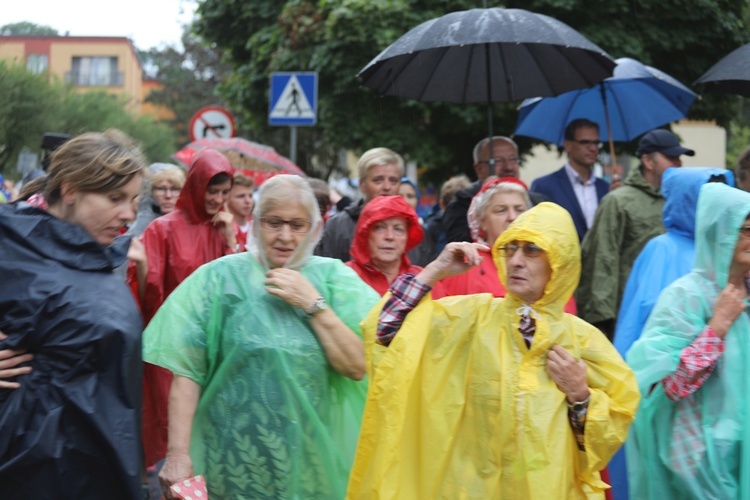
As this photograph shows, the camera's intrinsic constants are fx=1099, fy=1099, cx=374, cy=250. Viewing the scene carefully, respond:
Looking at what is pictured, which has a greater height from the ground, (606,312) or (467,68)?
(467,68)

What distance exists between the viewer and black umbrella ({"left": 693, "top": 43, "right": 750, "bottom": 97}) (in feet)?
22.9

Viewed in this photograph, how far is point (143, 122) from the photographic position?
3588 cm

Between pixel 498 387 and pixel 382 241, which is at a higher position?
pixel 382 241

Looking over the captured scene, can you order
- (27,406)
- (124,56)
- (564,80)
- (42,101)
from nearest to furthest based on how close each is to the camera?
1. (27,406)
2. (564,80)
3. (42,101)
4. (124,56)

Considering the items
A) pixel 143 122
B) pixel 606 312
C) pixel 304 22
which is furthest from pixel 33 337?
pixel 143 122

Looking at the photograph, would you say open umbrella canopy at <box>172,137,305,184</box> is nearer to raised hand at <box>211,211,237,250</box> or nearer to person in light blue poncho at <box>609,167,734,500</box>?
raised hand at <box>211,211,237,250</box>

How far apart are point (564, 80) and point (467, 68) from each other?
26.3 inches

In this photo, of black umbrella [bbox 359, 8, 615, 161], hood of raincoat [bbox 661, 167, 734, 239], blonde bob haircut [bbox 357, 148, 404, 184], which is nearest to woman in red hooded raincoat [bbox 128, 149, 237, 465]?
blonde bob haircut [bbox 357, 148, 404, 184]

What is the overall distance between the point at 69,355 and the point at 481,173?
524 centimetres

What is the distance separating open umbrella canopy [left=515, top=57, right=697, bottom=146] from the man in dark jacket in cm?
194

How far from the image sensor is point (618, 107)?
9258 millimetres

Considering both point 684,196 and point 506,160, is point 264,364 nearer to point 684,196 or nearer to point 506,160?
point 684,196

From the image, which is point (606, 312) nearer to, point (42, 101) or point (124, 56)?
point (42, 101)

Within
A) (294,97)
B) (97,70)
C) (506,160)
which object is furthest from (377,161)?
(97,70)
